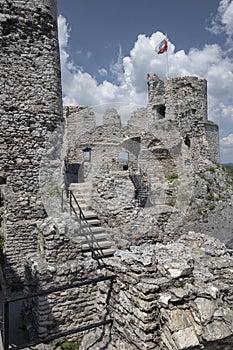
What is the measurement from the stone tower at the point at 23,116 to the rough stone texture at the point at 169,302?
467 cm

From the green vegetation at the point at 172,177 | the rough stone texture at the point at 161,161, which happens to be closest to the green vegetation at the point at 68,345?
the rough stone texture at the point at 161,161

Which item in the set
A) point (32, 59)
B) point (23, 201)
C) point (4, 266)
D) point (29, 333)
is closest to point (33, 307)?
point (29, 333)

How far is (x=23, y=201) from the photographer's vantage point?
27.3 feet

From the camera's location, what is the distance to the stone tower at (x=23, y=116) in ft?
26.7

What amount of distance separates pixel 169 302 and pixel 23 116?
6.92 metres

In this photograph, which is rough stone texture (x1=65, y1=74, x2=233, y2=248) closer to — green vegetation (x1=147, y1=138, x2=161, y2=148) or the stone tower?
green vegetation (x1=147, y1=138, x2=161, y2=148)

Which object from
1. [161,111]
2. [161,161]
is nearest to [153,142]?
[161,161]

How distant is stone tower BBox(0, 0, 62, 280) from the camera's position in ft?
26.7

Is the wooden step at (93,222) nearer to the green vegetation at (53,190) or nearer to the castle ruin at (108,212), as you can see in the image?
the castle ruin at (108,212)

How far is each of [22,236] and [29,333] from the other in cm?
316

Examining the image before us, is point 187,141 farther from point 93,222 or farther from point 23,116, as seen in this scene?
point 23,116

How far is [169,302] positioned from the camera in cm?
327

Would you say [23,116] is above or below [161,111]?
below

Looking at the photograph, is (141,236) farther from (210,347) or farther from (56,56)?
(56,56)
